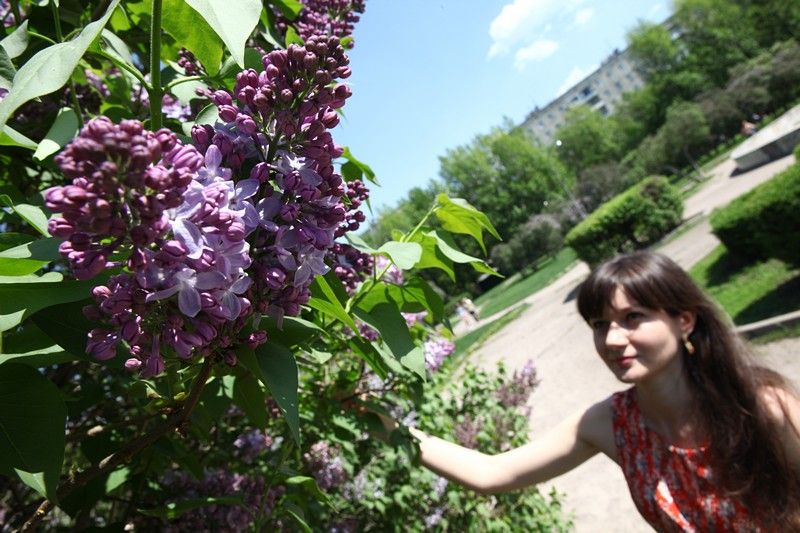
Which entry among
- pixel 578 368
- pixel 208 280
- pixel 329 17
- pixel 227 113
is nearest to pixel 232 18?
pixel 227 113

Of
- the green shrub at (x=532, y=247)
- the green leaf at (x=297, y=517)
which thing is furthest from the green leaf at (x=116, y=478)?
the green shrub at (x=532, y=247)

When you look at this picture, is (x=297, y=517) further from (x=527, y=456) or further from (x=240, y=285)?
(x=527, y=456)

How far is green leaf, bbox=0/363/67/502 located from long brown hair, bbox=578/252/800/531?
2.55 meters

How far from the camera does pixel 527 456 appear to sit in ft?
10.0

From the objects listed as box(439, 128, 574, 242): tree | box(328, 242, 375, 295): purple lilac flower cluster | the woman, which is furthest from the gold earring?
box(439, 128, 574, 242): tree

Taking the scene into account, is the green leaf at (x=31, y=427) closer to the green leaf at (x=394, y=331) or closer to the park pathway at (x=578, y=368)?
the green leaf at (x=394, y=331)

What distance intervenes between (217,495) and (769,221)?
10298 mm

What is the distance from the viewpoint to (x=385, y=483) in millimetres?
3863

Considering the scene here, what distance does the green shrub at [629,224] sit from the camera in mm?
22125

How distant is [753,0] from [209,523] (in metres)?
69.6

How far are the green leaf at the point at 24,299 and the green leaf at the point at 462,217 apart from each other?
0.98m

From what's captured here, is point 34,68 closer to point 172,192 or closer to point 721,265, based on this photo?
point 172,192

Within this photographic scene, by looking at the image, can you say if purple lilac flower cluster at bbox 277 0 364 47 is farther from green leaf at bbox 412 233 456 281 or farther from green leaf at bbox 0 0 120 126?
green leaf at bbox 0 0 120 126

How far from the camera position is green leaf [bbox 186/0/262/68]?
0.75 meters
